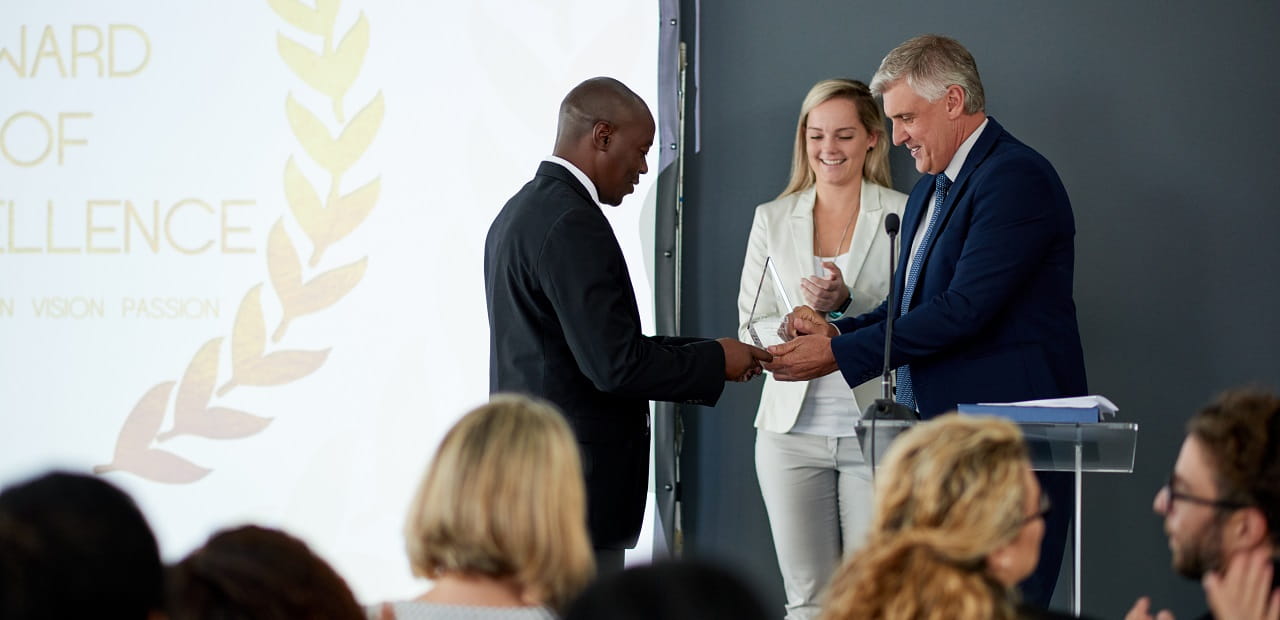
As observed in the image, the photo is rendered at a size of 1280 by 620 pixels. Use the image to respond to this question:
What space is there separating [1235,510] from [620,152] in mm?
1816

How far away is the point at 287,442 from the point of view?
4438 mm

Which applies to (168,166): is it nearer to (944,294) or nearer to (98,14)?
(98,14)

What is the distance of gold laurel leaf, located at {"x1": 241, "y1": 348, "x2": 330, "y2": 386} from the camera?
442cm

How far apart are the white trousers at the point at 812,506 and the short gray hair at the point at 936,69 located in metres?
1.11

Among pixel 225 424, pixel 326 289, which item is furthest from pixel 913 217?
→ pixel 225 424

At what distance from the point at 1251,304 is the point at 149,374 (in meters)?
3.69

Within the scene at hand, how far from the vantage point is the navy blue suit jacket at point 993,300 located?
10.3 feet

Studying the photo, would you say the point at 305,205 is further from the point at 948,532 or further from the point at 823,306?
the point at 948,532

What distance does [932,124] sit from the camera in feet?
11.1

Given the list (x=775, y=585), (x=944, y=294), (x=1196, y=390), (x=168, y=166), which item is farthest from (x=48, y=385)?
(x=1196, y=390)

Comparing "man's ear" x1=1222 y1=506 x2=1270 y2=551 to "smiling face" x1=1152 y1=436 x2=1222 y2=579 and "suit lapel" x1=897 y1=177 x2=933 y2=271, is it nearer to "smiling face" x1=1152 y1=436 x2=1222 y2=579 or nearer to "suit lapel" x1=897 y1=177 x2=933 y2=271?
"smiling face" x1=1152 y1=436 x2=1222 y2=579

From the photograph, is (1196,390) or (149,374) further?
(149,374)

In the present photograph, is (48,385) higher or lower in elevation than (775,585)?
higher

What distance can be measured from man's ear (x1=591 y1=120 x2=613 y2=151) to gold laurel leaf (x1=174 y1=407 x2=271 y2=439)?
1.86 metres
